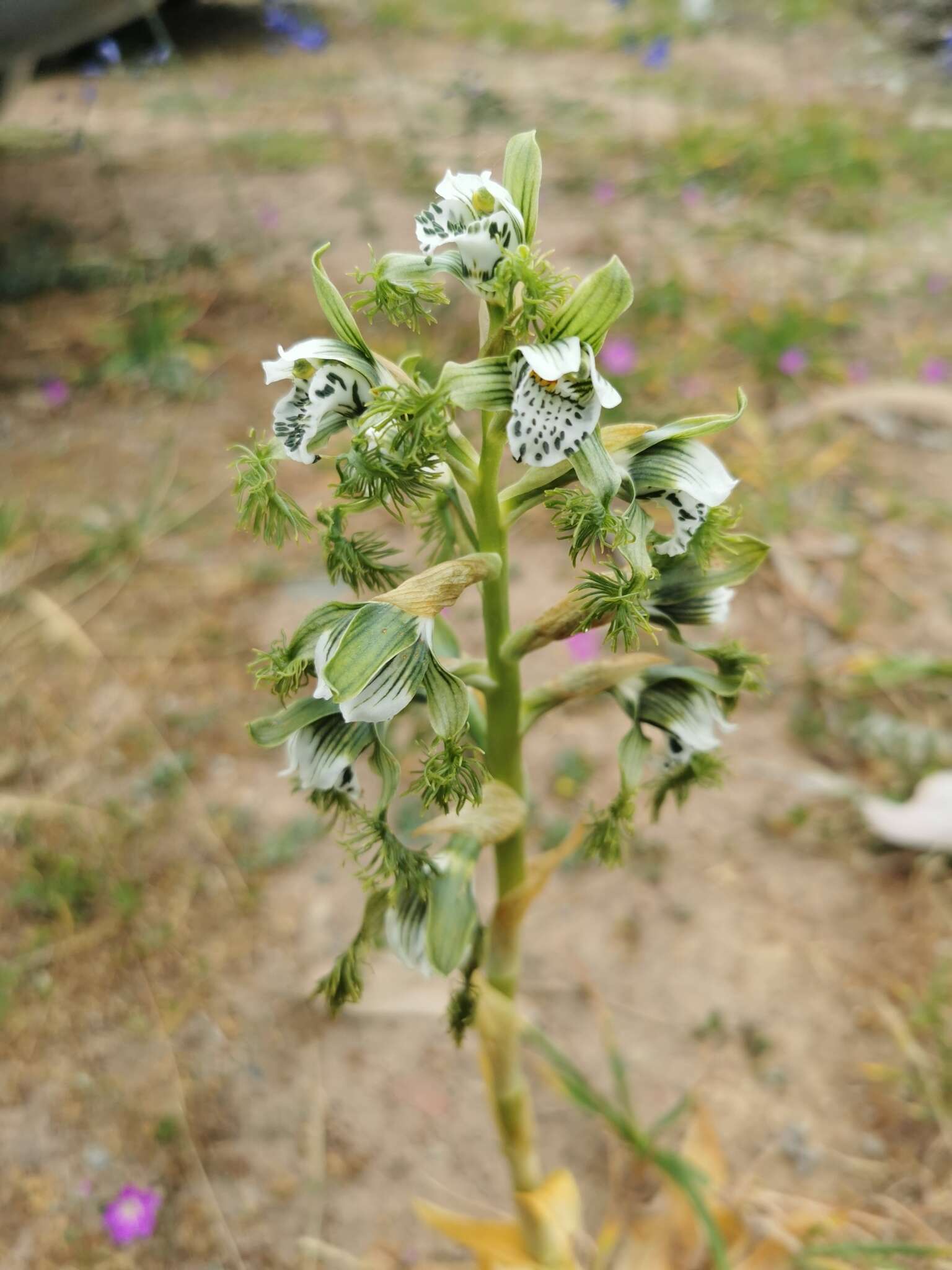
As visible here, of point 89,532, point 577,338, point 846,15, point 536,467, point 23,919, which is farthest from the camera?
point 846,15

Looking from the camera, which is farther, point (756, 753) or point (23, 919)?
point (756, 753)

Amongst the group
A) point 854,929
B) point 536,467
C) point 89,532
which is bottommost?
point 854,929

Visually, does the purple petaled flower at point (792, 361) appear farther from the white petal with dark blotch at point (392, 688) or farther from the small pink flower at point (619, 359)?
the white petal with dark blotch at point (392, 688)

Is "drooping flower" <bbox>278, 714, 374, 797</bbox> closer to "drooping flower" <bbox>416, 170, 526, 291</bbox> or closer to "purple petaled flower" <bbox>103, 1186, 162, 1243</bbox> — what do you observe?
"drooping flower" <bbox>416, 170, 526, 291</bbox>

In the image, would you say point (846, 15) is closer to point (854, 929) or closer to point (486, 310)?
point (854, 929)

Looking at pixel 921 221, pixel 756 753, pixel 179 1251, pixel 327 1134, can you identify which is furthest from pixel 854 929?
pixel 921 221

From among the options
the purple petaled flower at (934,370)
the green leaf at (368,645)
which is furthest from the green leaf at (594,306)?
the purple petaled flower at (934,370)
